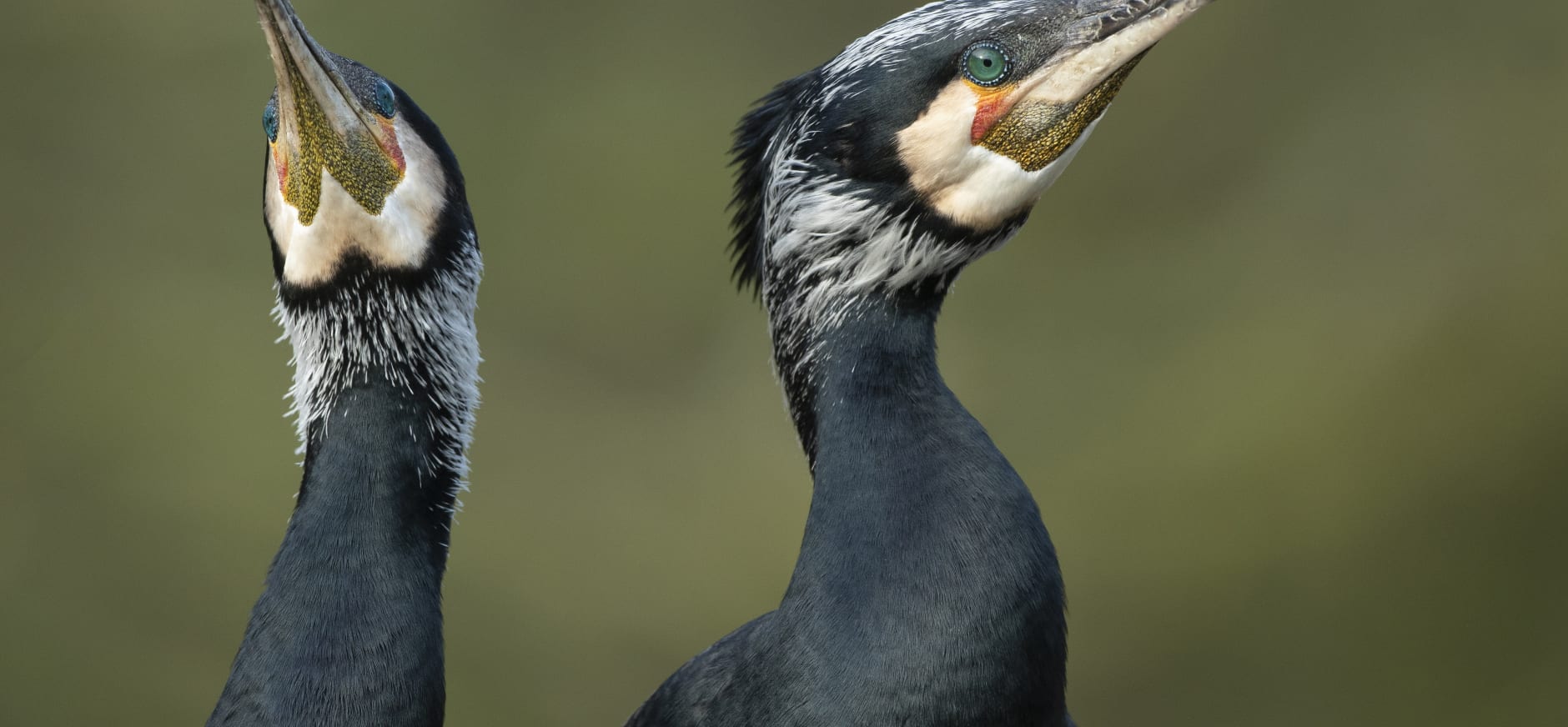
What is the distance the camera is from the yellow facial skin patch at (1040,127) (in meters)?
2.65

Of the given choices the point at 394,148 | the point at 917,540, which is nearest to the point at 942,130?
→ the point at 917,540

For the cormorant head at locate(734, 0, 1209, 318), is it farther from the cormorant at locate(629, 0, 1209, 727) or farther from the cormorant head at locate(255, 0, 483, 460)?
the cormorant head at locate(255, 0, 483, 460)

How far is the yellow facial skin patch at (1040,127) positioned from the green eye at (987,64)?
0.06m

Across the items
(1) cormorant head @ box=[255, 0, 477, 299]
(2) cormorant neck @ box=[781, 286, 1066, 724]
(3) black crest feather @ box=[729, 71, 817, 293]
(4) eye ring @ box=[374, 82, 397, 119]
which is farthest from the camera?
(3) black crest feather @ box=[729, 71, 817, 293]

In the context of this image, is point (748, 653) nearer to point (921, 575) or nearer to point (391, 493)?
point (921, 575)

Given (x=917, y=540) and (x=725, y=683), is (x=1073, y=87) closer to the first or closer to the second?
(x=917, y=540)

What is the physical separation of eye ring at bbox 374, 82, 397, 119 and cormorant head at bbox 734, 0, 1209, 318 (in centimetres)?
72

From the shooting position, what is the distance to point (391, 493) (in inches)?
106

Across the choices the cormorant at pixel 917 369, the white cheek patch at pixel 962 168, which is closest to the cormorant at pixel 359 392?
the cormorant at pixel 917 369

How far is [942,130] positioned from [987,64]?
0.14 metres

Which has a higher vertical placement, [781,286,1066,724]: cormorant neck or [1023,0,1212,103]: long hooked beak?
[1023,0,1212,103]: long hooked beak

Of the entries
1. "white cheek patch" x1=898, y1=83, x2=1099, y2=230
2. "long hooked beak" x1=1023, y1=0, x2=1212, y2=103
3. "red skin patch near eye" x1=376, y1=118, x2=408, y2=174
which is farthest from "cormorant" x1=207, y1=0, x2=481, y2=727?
"long hooked beak" x1=1023, y1=0, x2=1212, y2=103

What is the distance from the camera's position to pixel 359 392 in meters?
2.75

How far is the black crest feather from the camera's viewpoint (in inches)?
117
